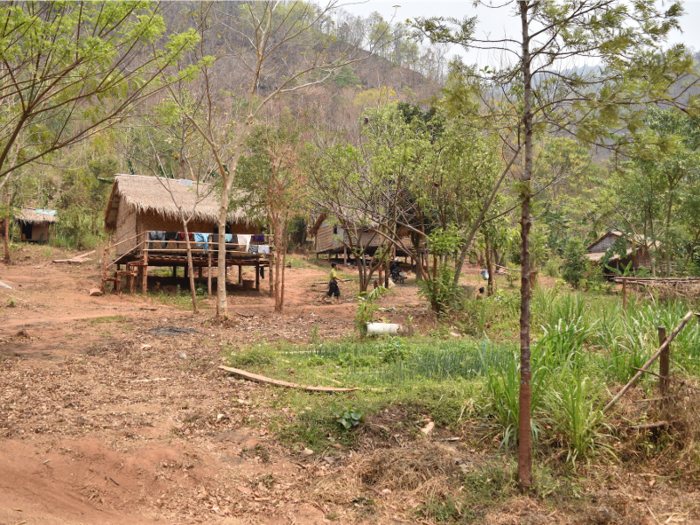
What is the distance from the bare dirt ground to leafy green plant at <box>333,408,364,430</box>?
11.0 inches

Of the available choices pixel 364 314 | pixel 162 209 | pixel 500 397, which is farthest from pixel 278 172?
pixel 500 397

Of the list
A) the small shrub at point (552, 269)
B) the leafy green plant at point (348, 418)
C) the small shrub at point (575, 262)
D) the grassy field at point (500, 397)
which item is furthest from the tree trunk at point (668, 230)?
the leafy green plant at point (348, 418)

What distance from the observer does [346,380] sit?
648 centimetres

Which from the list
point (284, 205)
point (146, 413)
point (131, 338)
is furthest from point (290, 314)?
point (146, 413)

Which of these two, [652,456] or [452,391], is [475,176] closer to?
[452,391]

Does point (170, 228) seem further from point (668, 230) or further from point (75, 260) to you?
point (668, 230)

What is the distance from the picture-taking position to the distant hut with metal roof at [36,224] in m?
27.4

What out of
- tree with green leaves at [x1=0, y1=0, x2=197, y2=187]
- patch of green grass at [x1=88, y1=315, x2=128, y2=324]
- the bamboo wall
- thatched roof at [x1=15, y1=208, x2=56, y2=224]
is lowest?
patch of green grass at [x1=88, y1=315, x2=128, y2=324]

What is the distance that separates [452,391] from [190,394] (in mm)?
2941

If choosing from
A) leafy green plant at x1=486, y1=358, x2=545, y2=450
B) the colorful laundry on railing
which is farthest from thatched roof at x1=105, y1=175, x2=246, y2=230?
leafy green plant at x1=486, y1=358, x2=545, y2=450

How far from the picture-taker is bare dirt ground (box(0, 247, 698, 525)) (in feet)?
12.7

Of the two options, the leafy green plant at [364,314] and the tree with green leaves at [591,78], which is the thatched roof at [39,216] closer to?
the leafy green plant at [364,314]

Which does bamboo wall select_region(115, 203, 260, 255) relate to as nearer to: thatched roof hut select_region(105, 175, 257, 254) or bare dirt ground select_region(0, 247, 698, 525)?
thatched roof hut select_region(105, 175, 257, 254)

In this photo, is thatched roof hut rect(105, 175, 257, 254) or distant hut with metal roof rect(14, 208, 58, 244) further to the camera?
distant hut with metal roof rect(14, 208, 58, 244)
